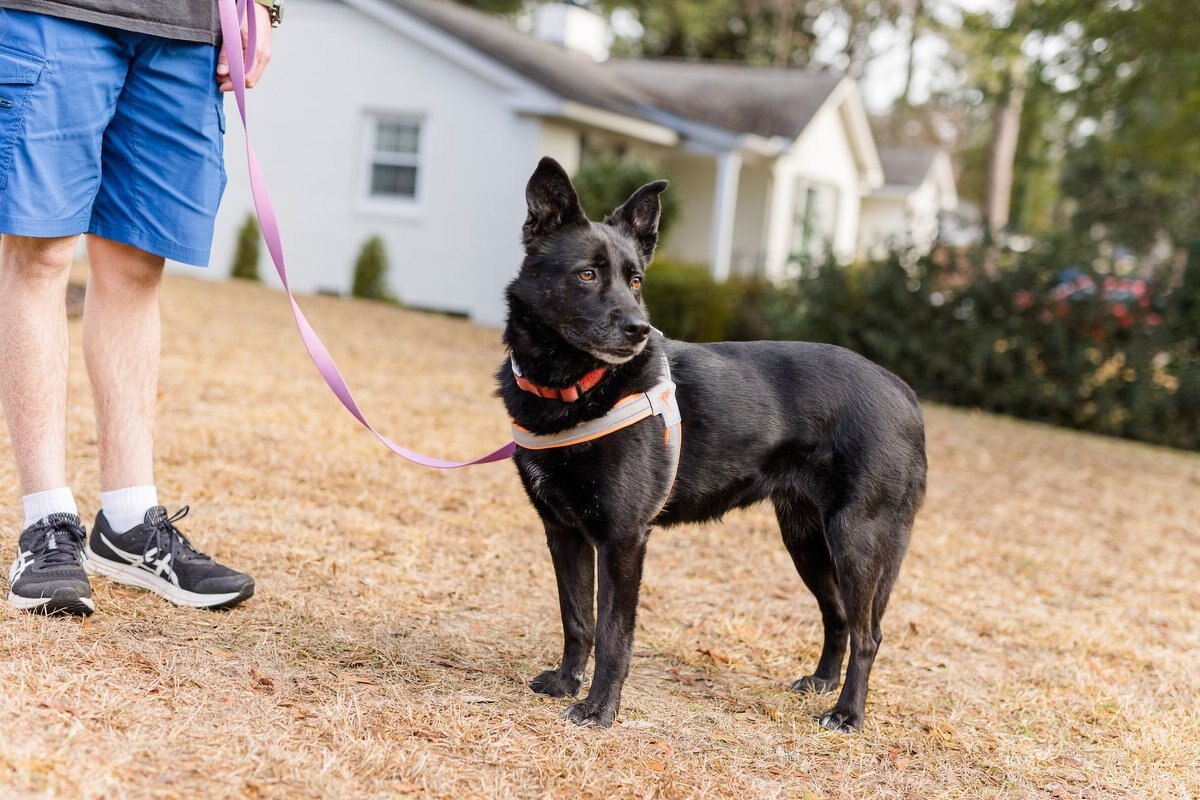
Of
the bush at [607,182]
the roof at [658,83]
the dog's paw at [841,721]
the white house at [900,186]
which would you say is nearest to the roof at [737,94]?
the roof at [658,83]

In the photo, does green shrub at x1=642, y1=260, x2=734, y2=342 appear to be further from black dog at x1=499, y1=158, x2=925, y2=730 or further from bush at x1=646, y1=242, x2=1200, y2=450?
black dog at x1=499, y1=158, x2=925, y2=730

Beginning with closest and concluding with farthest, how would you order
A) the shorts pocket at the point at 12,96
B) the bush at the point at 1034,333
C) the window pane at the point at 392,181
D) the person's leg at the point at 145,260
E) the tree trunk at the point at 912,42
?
the shorts pocket at the point at 12,96 → the person's leg at the point at 145,260 → the bush at the point at 1034,333 → the window pane at the point at 392,181 → the tree trunk at the point at 912,42

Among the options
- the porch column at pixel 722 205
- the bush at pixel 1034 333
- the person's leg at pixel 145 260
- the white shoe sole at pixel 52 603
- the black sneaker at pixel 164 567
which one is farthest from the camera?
the porch column at pixel 722 205

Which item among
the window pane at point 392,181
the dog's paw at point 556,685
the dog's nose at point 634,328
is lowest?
the dog's paw at point 556,685

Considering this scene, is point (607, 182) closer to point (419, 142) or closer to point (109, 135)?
point (419, 142)

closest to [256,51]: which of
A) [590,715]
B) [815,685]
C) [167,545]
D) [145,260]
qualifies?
[145,260]

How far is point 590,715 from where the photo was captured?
309 centimetres

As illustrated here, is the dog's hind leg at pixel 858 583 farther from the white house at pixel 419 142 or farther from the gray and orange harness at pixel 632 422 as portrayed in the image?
the white house at pixel 419 142

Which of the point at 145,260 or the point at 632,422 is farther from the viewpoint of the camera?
the point at 145,260

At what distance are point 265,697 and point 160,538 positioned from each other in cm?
88

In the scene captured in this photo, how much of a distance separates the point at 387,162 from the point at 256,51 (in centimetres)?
1312

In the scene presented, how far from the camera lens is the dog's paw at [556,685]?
3.34 metres

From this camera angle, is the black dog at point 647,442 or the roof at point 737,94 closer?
the black dog at point 647,442

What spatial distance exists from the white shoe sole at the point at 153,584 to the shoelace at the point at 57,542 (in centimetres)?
28
